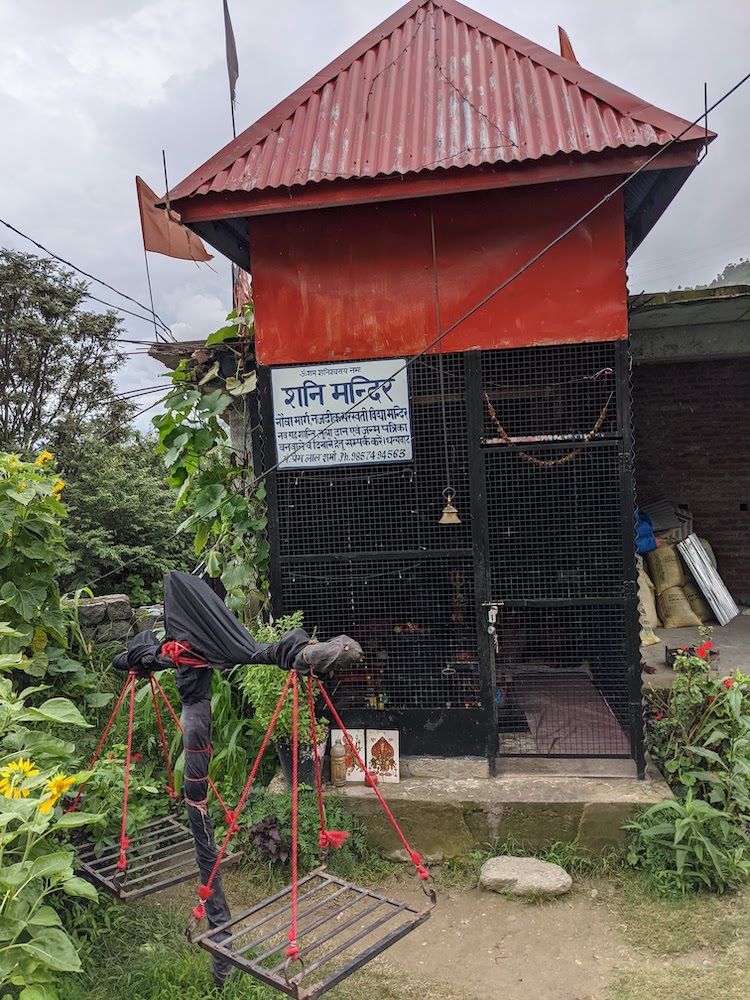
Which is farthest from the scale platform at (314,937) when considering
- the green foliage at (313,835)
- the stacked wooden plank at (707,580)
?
the stacked wooden plank at (707,580)

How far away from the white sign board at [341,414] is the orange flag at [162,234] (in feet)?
5.74

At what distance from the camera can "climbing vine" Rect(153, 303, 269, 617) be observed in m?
5.09

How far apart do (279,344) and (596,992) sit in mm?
4116

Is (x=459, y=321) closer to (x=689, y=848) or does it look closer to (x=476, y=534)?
(x=476, y=534)

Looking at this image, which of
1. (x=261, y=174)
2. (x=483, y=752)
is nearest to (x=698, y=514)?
(x=483, y=752)

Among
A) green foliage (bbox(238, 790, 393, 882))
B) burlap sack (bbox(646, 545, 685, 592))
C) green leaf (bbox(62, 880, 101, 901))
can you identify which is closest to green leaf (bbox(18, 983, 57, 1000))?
green leaf (bbox(62, 880, 101, 901))

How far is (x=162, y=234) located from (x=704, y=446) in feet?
19.7

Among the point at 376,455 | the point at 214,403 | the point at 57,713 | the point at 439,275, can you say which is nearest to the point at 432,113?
the point at 439,275

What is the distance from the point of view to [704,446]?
25.7ft

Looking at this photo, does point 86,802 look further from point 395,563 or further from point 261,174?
point 261,174

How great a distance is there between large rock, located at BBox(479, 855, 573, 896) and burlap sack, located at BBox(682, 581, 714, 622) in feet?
12.4

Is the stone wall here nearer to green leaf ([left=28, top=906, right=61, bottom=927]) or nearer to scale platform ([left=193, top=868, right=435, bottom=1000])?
scale platform ([left=193, top=868, right=435, bottom=1000])

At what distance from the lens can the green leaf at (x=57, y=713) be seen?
328cm

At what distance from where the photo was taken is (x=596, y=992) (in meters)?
3.42
